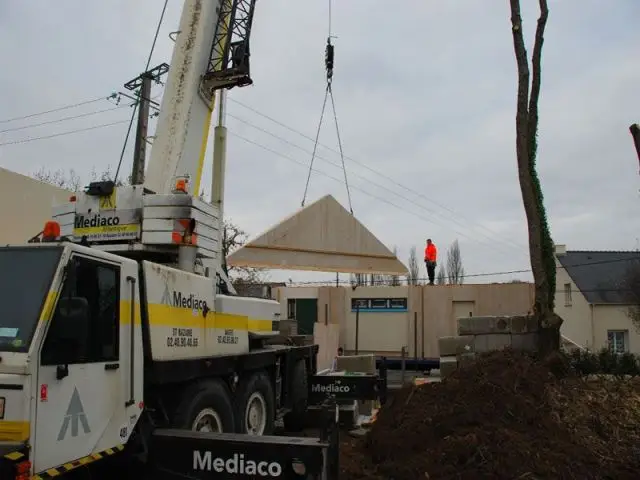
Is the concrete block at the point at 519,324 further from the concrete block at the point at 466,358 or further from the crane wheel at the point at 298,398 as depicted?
the crane wheel at the point at 298,398

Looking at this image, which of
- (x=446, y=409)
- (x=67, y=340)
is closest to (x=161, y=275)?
(x=67, y=340)

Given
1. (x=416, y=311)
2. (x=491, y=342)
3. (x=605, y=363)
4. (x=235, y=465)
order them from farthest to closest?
(x=416, y=311)
(x=491, y=342)
(x=605, y=363)
(x=235, y=465)

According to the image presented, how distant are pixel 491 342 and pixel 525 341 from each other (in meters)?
0.52

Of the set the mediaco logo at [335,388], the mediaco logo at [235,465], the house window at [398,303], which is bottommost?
the mediaco logo at [335,388]

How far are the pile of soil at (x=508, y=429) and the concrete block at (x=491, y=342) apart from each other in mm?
824

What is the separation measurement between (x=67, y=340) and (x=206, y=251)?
9.91 feet

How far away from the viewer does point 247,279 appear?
40.8 meters

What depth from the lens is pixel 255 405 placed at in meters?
7.39

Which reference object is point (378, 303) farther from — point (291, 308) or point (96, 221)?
point (96, 221)

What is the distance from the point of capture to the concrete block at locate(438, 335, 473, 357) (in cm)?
934

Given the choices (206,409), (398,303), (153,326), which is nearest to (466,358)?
(206,409)

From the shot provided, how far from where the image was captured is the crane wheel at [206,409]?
542 centimetres

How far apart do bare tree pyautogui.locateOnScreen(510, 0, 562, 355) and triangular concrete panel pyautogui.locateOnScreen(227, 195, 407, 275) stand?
6.36 m

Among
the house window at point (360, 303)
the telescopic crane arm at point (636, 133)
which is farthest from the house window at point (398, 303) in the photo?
the telescopic crane arm at point (636, 133)
